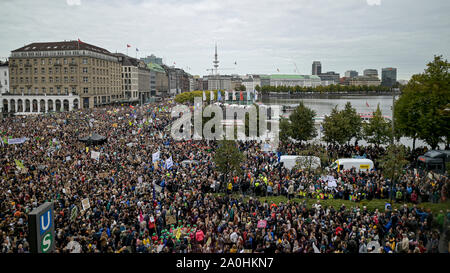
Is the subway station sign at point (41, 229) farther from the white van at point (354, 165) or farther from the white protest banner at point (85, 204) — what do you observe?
the white van at point (354, 165)

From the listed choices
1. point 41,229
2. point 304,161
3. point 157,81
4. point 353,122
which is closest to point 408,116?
point 353,122

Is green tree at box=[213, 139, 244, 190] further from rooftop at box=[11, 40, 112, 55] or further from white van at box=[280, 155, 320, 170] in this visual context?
rooftop at box=[11, 40, 112, 55]

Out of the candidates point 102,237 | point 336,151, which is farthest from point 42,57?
point 102,237

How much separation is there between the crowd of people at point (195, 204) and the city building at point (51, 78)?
188ft

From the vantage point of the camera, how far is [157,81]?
542ft

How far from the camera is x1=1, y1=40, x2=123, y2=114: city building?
268 feet

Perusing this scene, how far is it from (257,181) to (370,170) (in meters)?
9.54

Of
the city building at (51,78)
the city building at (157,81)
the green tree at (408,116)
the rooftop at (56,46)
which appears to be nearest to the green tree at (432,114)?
the green tree at (408,116)

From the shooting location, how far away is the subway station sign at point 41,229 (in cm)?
708

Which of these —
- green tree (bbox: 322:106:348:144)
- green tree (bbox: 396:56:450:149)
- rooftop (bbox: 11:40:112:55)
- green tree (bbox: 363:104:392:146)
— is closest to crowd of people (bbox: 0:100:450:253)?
green tree (bbox: 322:106:348:144)

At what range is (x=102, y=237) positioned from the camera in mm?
11555

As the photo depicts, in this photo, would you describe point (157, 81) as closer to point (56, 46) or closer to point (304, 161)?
point (56, 46)

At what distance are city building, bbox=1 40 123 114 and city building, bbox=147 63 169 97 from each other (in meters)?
67.6

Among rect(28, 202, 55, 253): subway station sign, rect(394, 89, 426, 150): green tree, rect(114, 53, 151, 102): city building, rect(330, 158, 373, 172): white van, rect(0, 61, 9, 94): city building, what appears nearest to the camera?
rect(28, 202, 55, 253): subway station sign
